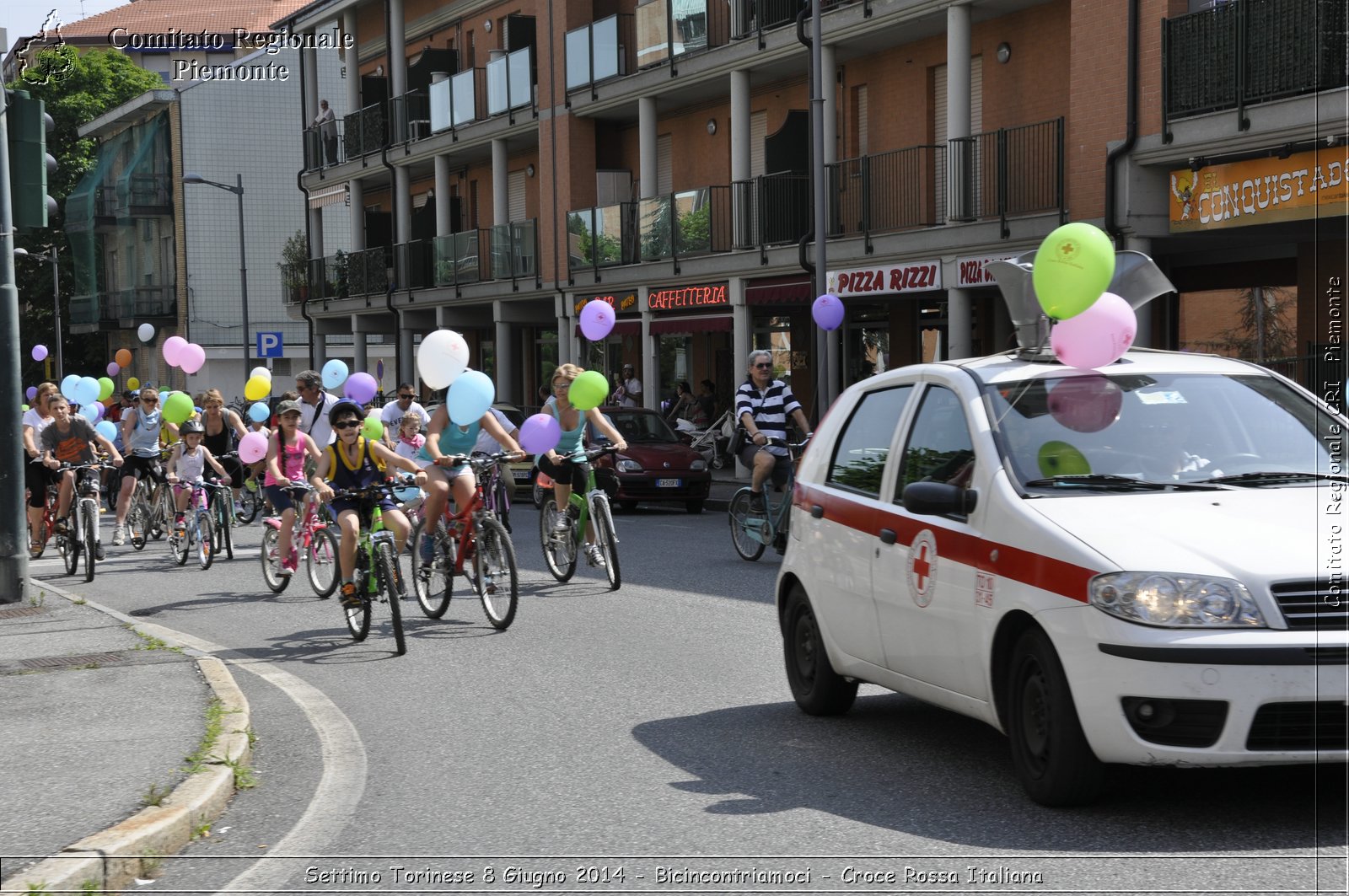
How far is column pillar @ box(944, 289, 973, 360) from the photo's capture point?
2312 centimetres

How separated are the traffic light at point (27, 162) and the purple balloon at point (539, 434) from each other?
409cm

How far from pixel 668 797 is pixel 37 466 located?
12317mm

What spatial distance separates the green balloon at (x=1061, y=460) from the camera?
6.10 metres

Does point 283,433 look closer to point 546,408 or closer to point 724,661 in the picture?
point 546,408

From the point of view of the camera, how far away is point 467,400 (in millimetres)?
11492

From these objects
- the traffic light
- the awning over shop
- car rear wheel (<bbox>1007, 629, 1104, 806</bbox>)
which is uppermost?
the traffic light

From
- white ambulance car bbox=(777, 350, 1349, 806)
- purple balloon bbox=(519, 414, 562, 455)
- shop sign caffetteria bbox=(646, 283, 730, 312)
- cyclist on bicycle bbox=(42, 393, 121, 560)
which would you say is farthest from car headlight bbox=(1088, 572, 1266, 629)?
shop sign caffetteria bbox=(646, 283, 730, 312)

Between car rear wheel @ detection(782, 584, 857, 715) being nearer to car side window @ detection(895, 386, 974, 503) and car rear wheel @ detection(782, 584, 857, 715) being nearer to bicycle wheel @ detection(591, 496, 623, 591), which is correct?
car side window @ detection(895, 386, 974, 503)

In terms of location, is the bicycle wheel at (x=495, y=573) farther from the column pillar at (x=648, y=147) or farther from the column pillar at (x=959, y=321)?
the column pillar at (x=648, y=147)

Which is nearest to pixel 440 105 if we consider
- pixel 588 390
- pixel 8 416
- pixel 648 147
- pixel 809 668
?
pixel 648 147

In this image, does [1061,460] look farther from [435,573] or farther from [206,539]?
[206,539]

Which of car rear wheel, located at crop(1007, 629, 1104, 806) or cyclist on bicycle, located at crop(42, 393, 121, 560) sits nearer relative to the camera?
car rear wheel, located at crop(1007, 629, 1104, 806)

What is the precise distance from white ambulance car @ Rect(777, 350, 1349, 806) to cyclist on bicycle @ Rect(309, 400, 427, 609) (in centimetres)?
414

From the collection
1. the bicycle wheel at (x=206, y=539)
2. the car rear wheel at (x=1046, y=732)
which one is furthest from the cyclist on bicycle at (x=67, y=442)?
the car rear wheel at (x=1046, y=732)
